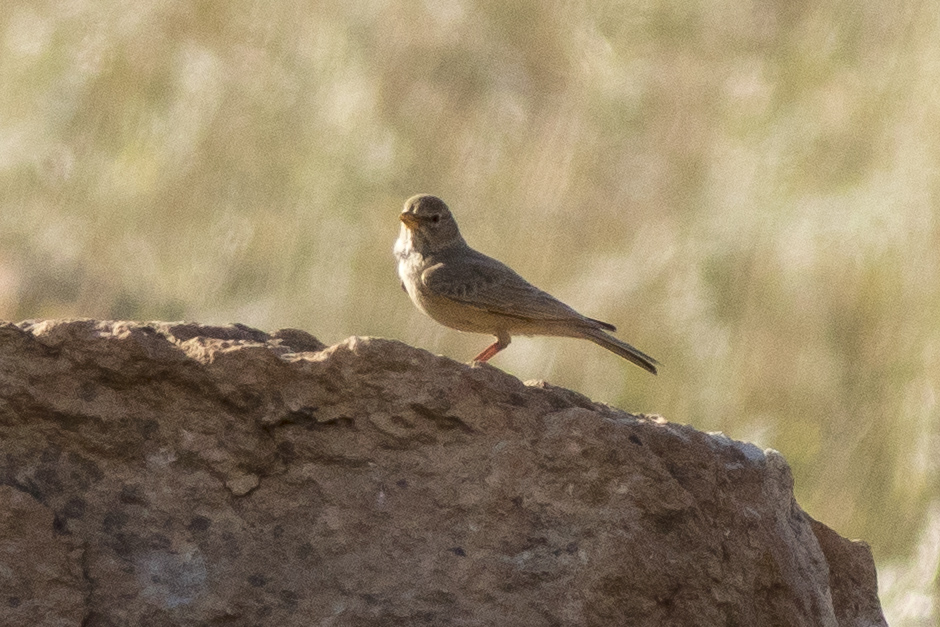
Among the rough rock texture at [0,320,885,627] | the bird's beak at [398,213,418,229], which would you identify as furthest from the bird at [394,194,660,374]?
the rough rock texture at [0,320,885,627]

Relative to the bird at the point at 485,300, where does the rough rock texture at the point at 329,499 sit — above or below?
→ below

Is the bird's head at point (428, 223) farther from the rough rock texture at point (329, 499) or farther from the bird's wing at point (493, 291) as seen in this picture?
the rough rock texture at point (329, 499)

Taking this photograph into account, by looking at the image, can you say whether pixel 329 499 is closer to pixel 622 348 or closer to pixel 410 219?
pixel 622 348

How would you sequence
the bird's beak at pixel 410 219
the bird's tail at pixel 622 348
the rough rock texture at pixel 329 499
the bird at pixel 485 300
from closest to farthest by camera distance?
1. the rough rock texture at pixel 329 499
2. the bird's tail at pixel 622 348
3. the bird at pixel 485 300
4. the bird's beak at pixel 410 219

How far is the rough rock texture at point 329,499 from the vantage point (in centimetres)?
361

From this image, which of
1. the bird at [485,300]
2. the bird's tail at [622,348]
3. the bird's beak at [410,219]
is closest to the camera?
the bird's tail at [622,348]

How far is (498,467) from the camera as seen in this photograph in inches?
152

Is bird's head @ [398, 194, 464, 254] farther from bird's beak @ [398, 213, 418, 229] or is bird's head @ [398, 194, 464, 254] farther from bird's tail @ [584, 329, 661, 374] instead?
bird's tail @ [584, 329, 661, 374]

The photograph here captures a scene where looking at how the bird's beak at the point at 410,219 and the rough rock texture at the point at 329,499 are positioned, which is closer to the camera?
the rough rock texture at the point at 329,499

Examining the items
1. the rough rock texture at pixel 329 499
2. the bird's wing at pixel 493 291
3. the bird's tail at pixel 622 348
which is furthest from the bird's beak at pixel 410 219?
the rough rock texture at pixel 329 499

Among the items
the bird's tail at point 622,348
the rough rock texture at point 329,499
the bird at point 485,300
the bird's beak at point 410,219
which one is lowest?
the rough rock texture at point 329,499

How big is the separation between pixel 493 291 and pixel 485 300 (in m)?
0.07

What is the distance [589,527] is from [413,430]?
0.60 metres

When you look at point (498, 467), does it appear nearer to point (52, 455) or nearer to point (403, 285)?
point (52, 455)
